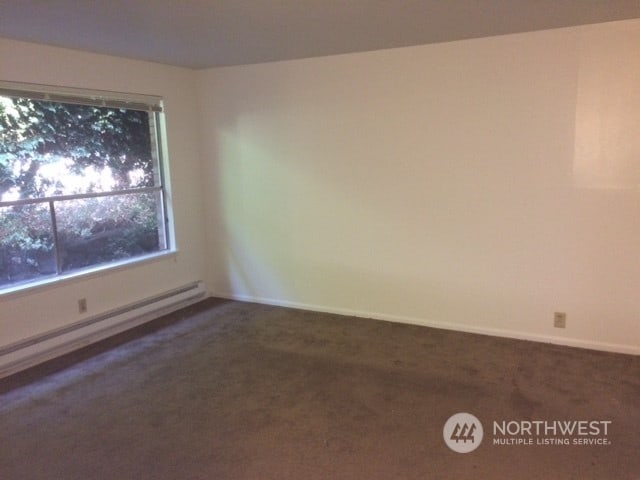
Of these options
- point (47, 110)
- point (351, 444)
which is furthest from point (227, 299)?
point (351, 444)

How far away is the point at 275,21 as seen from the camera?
2955 millimetres

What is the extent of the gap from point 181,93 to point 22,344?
2545 mm

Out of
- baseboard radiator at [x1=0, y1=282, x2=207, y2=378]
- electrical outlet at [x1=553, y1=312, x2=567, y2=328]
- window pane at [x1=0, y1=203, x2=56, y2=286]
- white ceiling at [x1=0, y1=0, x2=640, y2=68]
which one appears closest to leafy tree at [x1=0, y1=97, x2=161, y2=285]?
window pane at [x1=0, y1=203, x2=56, y2=286]

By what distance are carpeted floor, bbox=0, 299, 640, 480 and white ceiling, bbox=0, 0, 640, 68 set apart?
2228 millimetres

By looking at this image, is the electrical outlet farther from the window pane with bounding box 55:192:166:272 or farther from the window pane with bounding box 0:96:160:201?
the window pane with bounding box 0:96:160:201

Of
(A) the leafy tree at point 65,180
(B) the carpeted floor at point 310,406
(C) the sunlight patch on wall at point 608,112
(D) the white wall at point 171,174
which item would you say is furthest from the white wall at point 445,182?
(A) the leafy tree at point 65,180

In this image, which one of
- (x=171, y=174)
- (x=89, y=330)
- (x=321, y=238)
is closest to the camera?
(x=89, y=330)

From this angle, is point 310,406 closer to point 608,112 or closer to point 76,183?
point 76,183

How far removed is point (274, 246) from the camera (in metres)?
4.65

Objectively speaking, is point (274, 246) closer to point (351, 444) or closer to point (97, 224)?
point (97, 224)

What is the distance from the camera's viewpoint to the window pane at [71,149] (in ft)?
11.1

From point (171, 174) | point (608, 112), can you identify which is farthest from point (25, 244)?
point (608, 112)

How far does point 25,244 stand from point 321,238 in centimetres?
231

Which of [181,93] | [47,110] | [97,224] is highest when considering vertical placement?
[181,93]
